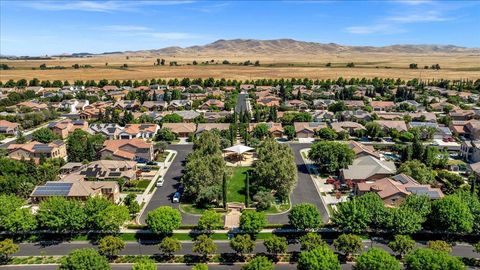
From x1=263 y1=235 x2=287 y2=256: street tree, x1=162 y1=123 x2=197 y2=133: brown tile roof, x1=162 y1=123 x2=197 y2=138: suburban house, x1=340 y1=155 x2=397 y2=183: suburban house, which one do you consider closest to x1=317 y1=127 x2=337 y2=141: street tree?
x1=340 y1=155 x2=397 y2=183: suburban house

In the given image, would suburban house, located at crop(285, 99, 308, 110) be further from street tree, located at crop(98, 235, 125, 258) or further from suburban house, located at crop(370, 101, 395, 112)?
street tree, located at crop(98, 235, 125, 258)

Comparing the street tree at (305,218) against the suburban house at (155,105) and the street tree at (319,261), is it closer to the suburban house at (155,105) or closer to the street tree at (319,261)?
the street tree at (319,261)

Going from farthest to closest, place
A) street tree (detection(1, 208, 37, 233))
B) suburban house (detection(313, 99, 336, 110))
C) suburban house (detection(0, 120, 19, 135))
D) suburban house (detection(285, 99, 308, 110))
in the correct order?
1. suburban house (detection(313, 99, 336, 110))
2. suburban house (detection(285, 99, 308, 110))
3. suburban house (detection(0, 120, 19, 135))
4. street tree (detection(1, 208, 37, 233))

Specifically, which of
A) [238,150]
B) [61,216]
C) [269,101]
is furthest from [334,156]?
[269,101]

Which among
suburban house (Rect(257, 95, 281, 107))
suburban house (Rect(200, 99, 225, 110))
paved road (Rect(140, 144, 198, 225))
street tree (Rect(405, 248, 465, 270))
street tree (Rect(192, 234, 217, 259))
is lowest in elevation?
paved road (Rect(140, 144, 198, 225))

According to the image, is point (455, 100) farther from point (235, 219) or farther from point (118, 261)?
point (118, 261)

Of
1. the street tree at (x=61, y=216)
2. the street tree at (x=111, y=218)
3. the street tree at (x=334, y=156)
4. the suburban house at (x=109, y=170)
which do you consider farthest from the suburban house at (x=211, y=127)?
the street tree at (x=61, y=216)

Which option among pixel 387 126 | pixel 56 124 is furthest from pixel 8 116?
pixel 387 126
